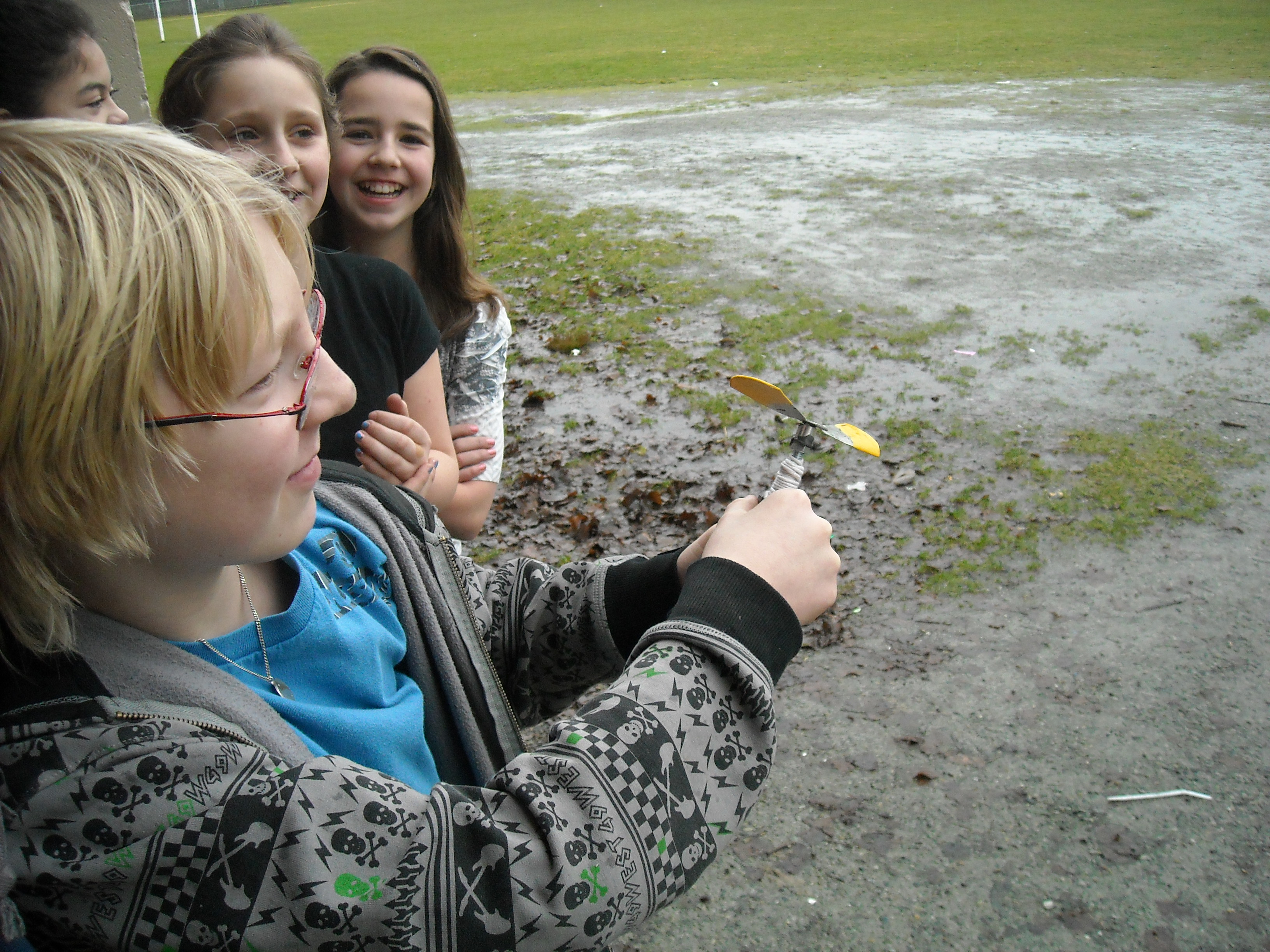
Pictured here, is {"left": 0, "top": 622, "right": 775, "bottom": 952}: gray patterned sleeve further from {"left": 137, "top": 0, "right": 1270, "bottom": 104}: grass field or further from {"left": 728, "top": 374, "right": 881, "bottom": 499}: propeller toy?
{"left": 137, "top": 0, "right": 1270, "bottom": 104}: grass field

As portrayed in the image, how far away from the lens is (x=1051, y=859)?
290 centimetres

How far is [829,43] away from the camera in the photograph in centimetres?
2591

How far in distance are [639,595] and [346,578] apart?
0.47 m

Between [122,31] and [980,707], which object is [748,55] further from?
[980,707]

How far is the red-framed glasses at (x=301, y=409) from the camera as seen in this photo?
41.4 inches

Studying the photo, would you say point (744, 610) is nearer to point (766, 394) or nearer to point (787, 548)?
point (787, 548)

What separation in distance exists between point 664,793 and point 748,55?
25.9 meters

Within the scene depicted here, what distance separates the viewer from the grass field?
65.8 feet

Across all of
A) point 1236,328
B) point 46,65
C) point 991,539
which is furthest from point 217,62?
point 1236,328

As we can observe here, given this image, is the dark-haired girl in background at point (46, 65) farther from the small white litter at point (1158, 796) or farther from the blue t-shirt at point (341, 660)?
the small white litter at point (1158, 796)

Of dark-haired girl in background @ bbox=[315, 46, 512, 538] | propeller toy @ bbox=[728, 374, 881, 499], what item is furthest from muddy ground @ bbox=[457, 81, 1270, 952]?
propeller toy @ bbox=[728, 374, 881, 499]

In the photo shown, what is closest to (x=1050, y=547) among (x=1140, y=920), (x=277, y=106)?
(x=1140, y=920)

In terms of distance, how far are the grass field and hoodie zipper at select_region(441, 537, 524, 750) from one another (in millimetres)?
19242

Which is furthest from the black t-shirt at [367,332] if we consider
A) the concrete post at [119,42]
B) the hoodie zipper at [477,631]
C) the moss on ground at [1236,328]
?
the moss on ground at [1236,328]
